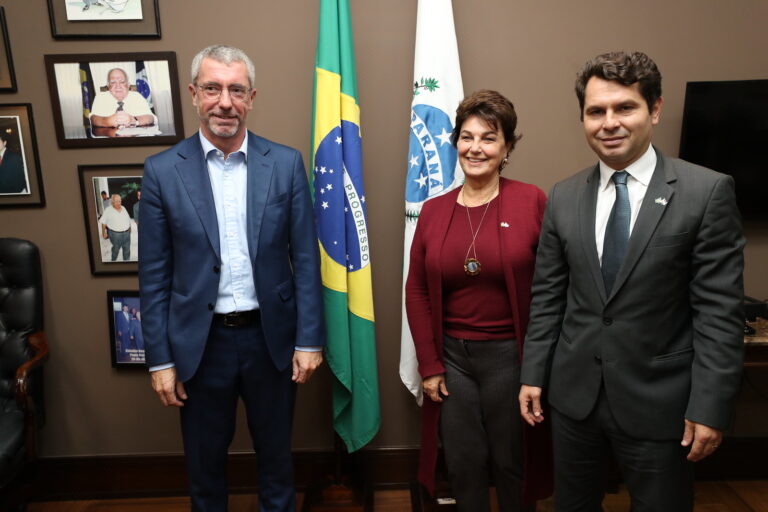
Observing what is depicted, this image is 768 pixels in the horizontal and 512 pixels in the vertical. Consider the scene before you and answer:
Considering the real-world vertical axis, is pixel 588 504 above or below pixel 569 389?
below

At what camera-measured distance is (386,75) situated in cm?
224

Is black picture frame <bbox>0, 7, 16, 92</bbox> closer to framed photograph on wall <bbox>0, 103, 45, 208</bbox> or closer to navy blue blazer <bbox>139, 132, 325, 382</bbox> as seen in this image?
framed photograph on wall <bbox>0, 103, 45, 208</bbox>

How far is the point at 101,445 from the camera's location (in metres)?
2.45

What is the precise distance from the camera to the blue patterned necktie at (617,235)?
125 cm

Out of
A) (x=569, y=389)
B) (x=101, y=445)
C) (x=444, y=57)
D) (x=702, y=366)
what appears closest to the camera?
(x=702, y=366)

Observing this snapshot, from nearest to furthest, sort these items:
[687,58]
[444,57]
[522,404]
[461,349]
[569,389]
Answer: [569,389]
[522,404]
[461,349]
[444,57]
[687,58]

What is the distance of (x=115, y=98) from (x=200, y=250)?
109 centimetres

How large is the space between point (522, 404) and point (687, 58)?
1781mm

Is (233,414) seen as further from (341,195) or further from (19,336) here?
(19,336)

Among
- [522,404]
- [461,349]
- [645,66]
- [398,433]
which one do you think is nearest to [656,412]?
[522,404]

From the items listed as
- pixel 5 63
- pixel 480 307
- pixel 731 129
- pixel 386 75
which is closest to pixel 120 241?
pixel 5 63

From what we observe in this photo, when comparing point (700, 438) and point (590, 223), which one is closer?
point (700, 438)

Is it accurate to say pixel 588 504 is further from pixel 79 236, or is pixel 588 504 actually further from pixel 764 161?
pixel 79 236

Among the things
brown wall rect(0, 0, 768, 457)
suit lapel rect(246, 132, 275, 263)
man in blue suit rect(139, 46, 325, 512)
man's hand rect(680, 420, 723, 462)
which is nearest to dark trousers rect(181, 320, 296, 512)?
man in blue suit rect(139, 46, 325, 512)
